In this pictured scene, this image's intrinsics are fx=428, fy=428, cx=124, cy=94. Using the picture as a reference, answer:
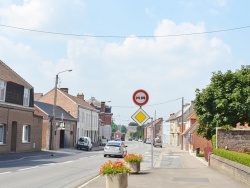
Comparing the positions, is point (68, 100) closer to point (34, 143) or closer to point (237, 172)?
point (34, 143)

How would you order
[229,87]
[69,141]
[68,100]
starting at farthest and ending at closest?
[68,100] < [69,141] < [229,87]

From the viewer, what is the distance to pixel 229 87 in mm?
31828

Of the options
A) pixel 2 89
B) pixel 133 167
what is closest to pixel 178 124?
pixel 2 89

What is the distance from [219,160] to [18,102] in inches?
928

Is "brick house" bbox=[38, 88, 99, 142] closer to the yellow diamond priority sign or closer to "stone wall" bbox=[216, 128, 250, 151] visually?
"stone wall" bbox=[216, 128, 250, 151]

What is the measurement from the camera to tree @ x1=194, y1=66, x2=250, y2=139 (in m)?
30.7

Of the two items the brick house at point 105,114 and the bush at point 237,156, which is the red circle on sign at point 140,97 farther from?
the brick house at point 105,114

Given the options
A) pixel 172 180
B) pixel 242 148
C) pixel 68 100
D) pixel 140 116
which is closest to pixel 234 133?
pixel 242 148

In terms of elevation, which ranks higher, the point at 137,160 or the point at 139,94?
the point at 139,94

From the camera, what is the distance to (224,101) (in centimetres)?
3086

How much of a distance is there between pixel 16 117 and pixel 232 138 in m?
21.5

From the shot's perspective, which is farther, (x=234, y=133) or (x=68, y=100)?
(x=68, y=100)

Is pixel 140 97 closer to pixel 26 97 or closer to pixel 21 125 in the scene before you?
pixel 21 125

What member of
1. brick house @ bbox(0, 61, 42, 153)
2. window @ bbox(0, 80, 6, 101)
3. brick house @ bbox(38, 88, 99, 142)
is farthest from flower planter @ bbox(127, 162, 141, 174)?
brick house @ bbox(38, 88, 99, 142)
